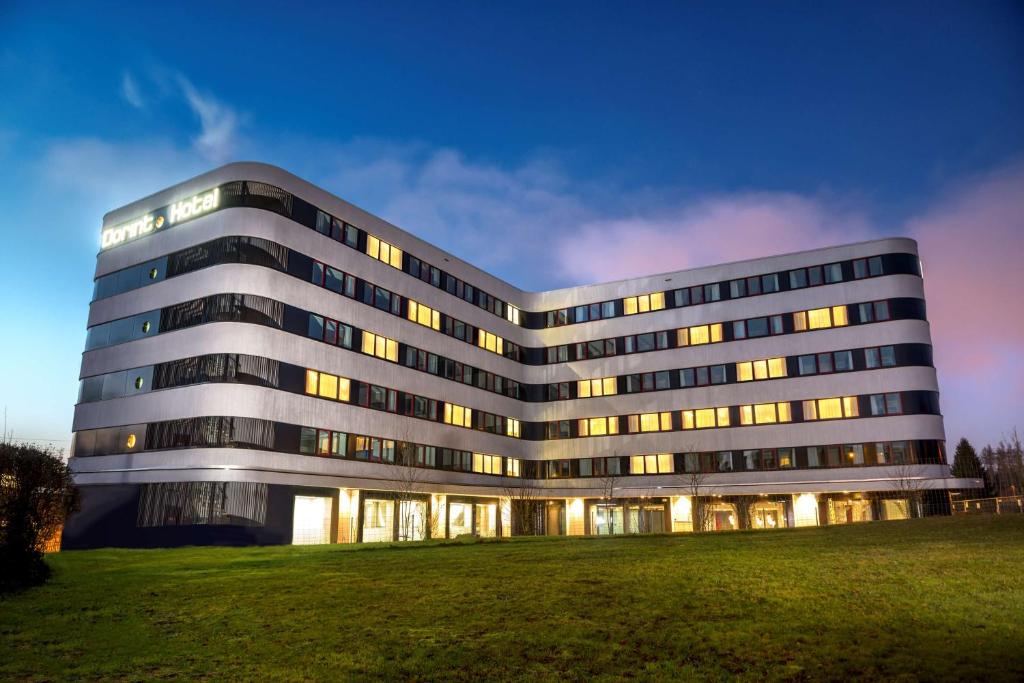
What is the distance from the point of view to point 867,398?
5434 cm

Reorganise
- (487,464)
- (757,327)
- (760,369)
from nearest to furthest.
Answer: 1. (760,369)
2. (757,327)
3. (487,464)

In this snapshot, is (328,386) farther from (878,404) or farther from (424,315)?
(878,404)

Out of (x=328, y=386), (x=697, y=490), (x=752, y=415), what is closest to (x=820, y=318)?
(x=752, y=415)

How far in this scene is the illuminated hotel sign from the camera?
4572cm

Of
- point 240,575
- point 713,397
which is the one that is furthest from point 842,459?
point 240,575

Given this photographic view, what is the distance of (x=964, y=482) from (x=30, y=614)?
177 feet

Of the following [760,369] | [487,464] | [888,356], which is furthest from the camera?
[487,464]

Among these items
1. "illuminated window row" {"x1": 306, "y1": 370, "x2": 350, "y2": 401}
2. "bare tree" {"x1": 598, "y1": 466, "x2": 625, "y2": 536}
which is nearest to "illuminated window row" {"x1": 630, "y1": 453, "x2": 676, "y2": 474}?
"bare tree" {"x1": 598, "y1": 466, "x2": 625, "y2": 536}

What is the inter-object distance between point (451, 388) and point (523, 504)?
1143 cm

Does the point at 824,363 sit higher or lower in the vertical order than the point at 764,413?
higher

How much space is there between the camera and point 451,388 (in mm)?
57781

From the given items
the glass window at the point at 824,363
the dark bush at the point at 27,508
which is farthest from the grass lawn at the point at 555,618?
the glass window at the point at 824,363

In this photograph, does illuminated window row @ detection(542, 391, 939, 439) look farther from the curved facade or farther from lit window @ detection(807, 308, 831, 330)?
lit window @ detection(807, 308, 831, 330)

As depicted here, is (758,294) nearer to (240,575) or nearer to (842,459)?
(842,459)
